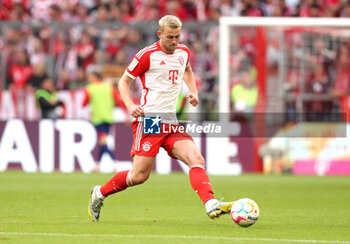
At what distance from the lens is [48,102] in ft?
63.4

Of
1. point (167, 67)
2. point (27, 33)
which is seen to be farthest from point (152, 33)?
point (167, 67)

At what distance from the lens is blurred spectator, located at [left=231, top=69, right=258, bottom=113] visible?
19.7 metres

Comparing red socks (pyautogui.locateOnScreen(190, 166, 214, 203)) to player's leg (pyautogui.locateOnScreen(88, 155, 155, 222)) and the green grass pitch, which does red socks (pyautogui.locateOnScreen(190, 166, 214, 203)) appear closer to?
the green grass pitch

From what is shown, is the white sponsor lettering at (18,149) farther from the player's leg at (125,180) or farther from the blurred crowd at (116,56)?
the player's leg at (125,180)

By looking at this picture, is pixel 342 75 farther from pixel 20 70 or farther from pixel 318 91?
pixel 20 70

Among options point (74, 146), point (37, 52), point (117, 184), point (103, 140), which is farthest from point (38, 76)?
point (117, 184)

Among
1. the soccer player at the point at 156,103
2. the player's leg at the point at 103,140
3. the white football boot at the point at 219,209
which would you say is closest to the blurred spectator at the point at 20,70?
the player's leg at the point at 103,140

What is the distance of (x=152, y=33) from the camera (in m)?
19.3

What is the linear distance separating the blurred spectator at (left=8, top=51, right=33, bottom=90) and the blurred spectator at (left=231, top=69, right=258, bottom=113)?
4957 mm

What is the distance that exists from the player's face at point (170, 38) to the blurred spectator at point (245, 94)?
10.8m

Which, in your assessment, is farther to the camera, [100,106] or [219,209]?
[100,106]

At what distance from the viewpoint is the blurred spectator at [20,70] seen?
65.8 feet
